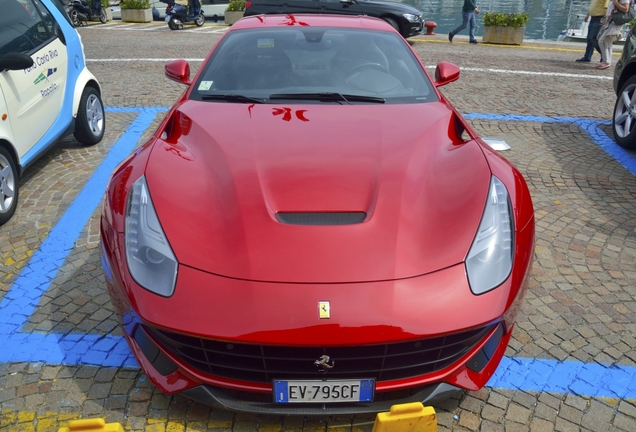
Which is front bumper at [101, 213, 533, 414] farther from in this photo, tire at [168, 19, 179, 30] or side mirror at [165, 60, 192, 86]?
tire at [168, 19, 179, 30]

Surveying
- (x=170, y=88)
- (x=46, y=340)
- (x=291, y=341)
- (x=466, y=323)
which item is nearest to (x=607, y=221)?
(x=466, y=323)

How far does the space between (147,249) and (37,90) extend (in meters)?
3.05

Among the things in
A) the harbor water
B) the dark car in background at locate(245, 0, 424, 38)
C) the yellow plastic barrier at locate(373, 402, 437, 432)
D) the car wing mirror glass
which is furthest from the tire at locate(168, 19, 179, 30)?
the yellow plastic barrier at locate(373, 402, 437, 432)

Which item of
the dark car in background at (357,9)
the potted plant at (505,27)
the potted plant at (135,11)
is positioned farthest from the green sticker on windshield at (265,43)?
the potted plant at (135,11)

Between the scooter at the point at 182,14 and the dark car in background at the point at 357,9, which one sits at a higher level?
the dark car in background at the point at 357,9

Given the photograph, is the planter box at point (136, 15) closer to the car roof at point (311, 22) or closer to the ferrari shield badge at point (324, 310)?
the car roof at point (311, 22)

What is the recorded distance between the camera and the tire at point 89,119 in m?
5.40

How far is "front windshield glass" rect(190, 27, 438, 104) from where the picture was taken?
10.8 ft

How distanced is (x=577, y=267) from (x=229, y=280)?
2510mm

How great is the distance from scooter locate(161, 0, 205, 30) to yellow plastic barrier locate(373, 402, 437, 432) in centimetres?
1597

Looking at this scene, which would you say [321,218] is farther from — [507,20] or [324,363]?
[507,20]

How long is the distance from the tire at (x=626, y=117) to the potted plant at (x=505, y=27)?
8.51m

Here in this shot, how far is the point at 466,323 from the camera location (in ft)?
6.62

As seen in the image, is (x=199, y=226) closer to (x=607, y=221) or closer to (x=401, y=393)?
(x=401, y=393)
